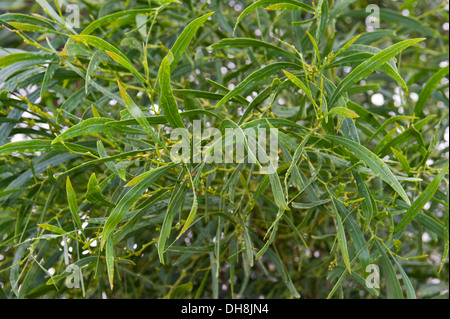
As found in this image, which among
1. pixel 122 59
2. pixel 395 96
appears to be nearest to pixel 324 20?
pixel 122 59

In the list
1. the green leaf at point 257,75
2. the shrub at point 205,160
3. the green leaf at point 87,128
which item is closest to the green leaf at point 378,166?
the shrub at point 205,160

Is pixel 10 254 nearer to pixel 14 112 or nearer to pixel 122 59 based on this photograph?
pixel 14 112

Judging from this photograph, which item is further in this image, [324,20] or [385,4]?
[385,4]

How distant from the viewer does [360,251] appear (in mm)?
513

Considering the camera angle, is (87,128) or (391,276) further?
(391,276)

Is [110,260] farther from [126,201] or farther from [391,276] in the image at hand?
[391,276]

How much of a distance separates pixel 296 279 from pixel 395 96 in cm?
41

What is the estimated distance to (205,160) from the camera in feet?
1.40

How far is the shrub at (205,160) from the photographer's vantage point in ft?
1.48

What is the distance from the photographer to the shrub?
0.45 metres

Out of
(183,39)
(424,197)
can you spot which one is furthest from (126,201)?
(424,197)

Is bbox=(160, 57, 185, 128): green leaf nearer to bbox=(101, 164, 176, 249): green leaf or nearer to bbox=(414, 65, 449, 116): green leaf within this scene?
bbox=(101, 164, 176, 249): green leaf

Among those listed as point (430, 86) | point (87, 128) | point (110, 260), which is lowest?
point (110, 260)

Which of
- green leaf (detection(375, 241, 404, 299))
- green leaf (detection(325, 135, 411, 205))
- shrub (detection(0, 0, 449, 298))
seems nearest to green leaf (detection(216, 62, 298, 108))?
shrub (detection(0, 0, 449, 298))
